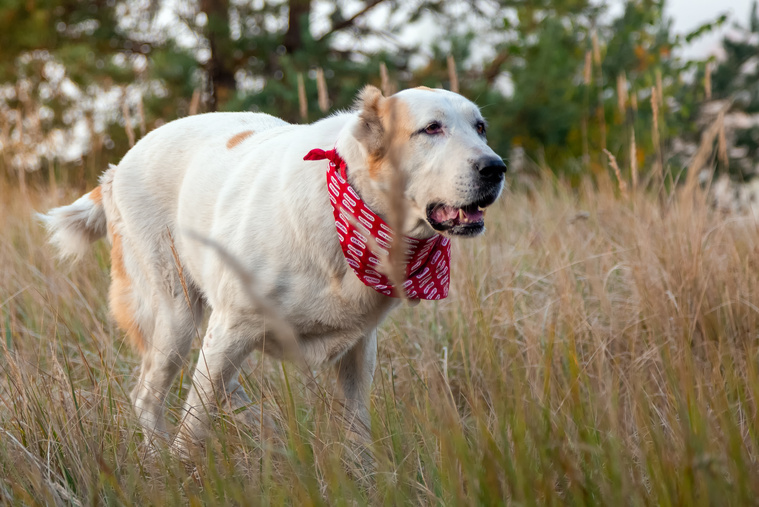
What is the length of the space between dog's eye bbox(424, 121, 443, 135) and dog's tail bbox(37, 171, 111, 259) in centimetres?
183

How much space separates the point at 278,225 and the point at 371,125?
50cm

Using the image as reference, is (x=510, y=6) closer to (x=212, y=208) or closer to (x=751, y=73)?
(x=212, y=208)

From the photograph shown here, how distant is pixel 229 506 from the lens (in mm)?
1567

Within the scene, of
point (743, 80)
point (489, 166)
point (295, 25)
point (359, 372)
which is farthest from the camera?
point (743, 80)

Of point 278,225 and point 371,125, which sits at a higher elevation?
point 371,125

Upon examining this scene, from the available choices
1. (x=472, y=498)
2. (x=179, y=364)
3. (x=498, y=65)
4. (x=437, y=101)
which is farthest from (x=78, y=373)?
(x=498, y=65)

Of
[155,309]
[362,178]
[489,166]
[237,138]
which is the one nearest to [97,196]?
[155,309]

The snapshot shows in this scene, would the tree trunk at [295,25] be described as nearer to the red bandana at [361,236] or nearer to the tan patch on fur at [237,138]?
the tan patch on fur at [237,138]

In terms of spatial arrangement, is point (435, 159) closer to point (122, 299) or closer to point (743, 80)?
point (122, 299)

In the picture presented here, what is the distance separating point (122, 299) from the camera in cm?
305

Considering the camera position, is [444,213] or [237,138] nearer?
[444,213]

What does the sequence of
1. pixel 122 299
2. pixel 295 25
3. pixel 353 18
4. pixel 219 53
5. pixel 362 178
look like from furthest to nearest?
pixel 295 25 < pixel 353 18 < pixel 219 53 < pixel 122 299 < pixel 362 178

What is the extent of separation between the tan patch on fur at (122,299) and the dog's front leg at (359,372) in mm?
951

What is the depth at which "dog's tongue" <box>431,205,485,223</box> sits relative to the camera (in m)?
2.21
